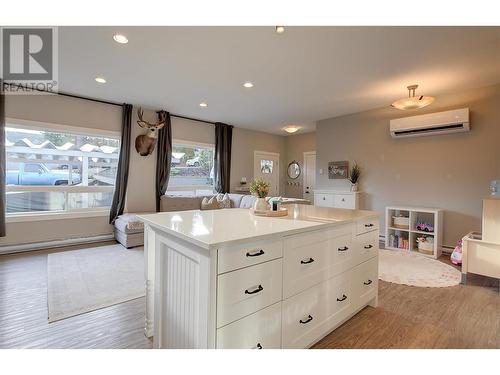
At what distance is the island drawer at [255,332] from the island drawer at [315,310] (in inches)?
2.8

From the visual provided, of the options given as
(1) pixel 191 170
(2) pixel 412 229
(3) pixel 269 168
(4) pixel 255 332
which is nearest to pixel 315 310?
(4) pixel 255 332

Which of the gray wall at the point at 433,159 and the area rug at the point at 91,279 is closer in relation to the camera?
the area rug at the point at 91,279

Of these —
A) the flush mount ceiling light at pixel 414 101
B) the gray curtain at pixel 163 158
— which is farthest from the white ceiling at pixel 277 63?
the gray curtain at pixel 163 158

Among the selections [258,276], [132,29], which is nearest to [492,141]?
[258,276]

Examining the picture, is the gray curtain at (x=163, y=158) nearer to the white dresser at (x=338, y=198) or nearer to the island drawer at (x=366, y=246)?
the white dresser at (x=338, y=198)

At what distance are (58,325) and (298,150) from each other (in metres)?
6.85

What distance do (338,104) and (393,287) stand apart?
3.34m

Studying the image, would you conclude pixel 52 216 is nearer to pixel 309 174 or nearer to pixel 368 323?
pixel 368 323

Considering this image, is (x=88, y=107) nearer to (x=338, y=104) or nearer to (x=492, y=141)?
(x=338, y=104)

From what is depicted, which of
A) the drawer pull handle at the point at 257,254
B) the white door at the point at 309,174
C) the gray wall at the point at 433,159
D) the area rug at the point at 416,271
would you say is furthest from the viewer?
the white door at the point at 309,174

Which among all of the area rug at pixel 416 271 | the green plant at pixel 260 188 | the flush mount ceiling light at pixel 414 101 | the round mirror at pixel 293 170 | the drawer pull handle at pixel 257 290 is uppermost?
the flush mount ceiling light at pixel 414 101

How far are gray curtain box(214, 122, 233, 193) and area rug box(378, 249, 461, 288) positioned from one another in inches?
153

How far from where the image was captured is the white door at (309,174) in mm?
7207

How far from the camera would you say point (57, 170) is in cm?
429
